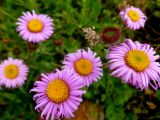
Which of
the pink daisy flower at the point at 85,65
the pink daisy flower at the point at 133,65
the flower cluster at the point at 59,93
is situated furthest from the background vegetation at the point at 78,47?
the flower cluster at the point at 59,93

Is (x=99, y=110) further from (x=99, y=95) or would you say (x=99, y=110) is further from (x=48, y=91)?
(x=48, y=91)

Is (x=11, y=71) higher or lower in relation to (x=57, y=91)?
higher

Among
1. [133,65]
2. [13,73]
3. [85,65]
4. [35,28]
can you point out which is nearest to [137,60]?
[133,65]

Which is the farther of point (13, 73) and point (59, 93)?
point (13, 73)

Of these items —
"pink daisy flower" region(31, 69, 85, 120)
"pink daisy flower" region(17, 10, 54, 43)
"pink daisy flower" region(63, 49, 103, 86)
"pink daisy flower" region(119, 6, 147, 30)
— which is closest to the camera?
"pink daisy flower" region(31, 69, 85, 120)

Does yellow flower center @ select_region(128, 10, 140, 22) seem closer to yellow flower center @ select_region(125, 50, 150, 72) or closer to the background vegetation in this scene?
the background vegetation

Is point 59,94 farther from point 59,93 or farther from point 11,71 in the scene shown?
point 11,71

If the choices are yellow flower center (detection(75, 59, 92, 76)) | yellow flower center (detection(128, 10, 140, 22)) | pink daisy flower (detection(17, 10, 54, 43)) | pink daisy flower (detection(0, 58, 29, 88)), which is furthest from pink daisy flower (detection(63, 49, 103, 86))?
yellow flower center (detection(128, 10, 140, 22))

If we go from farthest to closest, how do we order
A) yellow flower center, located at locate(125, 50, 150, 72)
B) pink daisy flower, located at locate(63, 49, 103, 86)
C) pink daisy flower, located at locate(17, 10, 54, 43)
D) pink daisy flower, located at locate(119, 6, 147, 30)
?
1. pink daisy flower, located at locate(119, 6, 147, 30)
2. pink daisy flower, located at locate(17, 10, 54, 43)
3. pink daisy flower, located at locate(63, 49, 103, 86)
4. yellow flower center, located at locate(125, 50, 150, 72)

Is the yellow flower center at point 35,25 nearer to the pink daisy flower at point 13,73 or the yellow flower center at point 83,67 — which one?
the pink daisy flower at point 13,73
